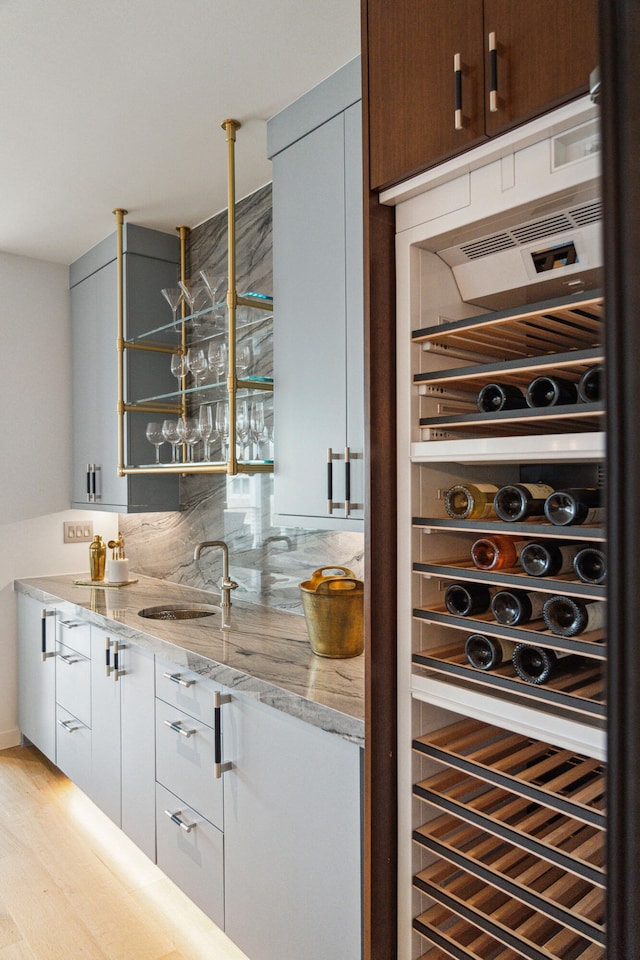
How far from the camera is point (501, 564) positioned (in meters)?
1.21

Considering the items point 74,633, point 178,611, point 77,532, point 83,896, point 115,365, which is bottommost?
point 83,896

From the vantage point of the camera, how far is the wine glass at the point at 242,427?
232cm

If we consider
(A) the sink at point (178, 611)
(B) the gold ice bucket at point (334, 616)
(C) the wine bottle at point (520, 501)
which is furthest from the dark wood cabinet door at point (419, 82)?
(A) the sink at point (178, 611)

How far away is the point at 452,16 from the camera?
3.71 feet

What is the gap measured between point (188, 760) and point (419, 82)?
6.09ft

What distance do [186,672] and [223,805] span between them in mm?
391

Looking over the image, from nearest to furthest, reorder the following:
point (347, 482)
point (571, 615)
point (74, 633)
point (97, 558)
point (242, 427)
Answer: point (571, 615)
point (347, 482)
point (242, 427)
point (74, 633)
point (97, 558)

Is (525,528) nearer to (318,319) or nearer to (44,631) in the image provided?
(318,319)

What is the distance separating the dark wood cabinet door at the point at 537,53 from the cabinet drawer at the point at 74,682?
246 cm

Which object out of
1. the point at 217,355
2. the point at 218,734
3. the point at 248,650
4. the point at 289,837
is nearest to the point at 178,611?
the point at 248,650

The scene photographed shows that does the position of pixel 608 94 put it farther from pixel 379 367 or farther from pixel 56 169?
pixel 56 169

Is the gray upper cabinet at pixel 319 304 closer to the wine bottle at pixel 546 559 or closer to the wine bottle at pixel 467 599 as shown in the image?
the wine bottle at pixel 467 599

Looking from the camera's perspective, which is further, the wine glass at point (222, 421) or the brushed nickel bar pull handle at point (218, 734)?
the wine glass at point (222, 421)

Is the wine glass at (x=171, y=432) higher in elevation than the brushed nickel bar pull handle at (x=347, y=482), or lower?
higher
